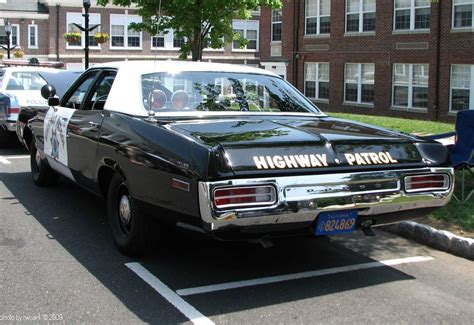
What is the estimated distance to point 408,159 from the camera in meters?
Answer: 4.50

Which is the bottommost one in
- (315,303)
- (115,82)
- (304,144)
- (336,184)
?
(315,303)

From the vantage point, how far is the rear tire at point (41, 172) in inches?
305

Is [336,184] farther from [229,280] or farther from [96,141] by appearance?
[96,141]

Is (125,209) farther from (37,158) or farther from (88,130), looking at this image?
(37,158)

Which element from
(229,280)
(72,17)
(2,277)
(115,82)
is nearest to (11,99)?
(115,82)

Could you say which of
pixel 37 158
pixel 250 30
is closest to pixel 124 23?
pixel 250 30

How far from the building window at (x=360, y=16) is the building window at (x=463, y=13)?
14.2 ft

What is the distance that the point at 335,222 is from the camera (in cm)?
426

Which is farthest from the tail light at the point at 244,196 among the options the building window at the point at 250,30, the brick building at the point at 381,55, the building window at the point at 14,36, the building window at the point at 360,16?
the building window at the point at 250,30

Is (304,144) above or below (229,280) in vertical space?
above

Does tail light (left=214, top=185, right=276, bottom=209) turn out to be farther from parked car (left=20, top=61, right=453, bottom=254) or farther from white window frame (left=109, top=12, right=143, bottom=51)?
white window frame (left=109, top=12, right=143, bottom=51)

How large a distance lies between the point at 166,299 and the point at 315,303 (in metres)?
1.07

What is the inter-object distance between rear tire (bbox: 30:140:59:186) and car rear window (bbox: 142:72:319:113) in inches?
116

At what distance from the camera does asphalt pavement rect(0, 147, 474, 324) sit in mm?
3922
